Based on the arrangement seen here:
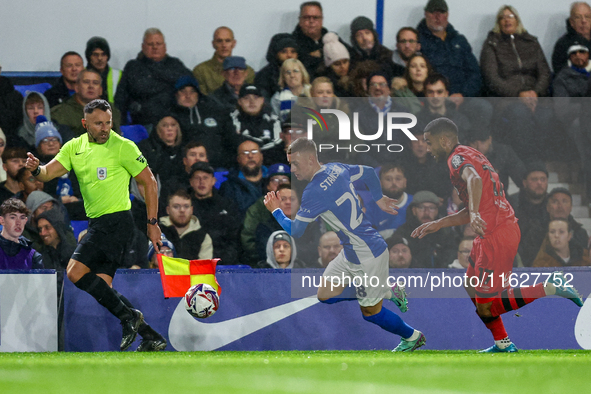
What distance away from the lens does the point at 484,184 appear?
20.9ft

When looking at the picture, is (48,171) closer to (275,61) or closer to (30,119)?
(30,119)

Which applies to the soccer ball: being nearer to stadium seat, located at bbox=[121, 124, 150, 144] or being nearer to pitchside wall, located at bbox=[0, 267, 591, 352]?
pitchside wall, located at bbox=[0, 267, 591, 352]

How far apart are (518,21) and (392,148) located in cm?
279

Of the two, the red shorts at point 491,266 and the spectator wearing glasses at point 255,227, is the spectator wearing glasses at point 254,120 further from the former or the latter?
the red shorts at point 491,266

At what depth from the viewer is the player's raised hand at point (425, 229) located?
6.58 metres

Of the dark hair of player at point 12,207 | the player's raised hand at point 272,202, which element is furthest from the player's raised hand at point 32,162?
the player's raised hand at point 272,202

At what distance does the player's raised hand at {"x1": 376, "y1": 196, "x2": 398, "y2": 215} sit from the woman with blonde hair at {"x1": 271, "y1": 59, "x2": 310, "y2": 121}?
6.03 feet

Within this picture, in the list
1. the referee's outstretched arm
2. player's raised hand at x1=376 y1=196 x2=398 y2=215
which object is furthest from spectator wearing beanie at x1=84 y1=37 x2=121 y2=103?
player's raised hand at x1=376 y1=196 x2=398 y2=215

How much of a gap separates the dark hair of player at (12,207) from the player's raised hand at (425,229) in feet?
12.4

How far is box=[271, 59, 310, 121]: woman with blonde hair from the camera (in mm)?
7879

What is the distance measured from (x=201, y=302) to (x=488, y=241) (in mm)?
2652

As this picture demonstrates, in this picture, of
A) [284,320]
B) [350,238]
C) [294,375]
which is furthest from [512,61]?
[294,375]

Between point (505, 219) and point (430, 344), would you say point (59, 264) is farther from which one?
point (505, 219)

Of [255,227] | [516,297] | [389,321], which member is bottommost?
[389,321]
